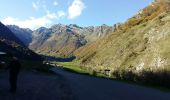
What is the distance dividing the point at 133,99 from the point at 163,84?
41.8 m

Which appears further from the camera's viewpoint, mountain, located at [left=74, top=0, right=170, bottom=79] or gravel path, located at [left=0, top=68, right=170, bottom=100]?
mountain, located at [left=74, top=0, right=170, bottom=79]

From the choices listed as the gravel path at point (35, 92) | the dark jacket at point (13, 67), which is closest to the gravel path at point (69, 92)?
the gravel path at point (35, 92)

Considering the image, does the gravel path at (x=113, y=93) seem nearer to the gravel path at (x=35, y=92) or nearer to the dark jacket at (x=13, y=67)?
the gravel path at (x=35, y=92)

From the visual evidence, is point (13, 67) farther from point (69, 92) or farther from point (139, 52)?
point (139, 52)

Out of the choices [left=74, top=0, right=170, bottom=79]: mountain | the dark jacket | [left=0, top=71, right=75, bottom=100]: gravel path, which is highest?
[left=74, top=0, right=170, bottom=79]: mountain

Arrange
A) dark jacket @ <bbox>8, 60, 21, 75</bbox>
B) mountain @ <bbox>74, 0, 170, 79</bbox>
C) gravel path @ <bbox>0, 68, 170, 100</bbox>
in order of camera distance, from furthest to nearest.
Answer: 1. mountain @ <bbox>74, 0, 170, 79</bbox>
2. dark jacket @ <bbox>8, 60, 21, 75</bbox>
3. gravel path @ <bbox>0, 68, 170, 100</bbox>

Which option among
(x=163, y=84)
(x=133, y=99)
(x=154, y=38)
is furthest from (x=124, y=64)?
(x=133, y=99)

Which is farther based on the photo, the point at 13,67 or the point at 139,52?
the point at 139,52

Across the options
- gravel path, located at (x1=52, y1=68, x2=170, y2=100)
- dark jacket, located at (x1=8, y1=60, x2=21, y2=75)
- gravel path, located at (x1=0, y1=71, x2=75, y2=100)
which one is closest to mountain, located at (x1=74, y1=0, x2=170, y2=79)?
gravel path, located at (x1=52, y1=68, x2=170, y2=100)

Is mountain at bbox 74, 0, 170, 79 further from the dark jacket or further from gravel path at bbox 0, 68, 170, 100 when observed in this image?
the dark jacket

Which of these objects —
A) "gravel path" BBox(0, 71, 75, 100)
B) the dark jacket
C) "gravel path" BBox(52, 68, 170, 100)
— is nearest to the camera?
"gravel path" BBox(0, 71, 75, 100)

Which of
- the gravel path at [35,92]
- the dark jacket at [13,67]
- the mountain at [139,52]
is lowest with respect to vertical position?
the gravel path at [35,92]

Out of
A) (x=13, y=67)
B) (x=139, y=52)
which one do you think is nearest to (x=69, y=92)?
(x=13, y=67)

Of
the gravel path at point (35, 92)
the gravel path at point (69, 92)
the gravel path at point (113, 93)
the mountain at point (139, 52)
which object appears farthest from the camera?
the mountain at point (139, 52)
